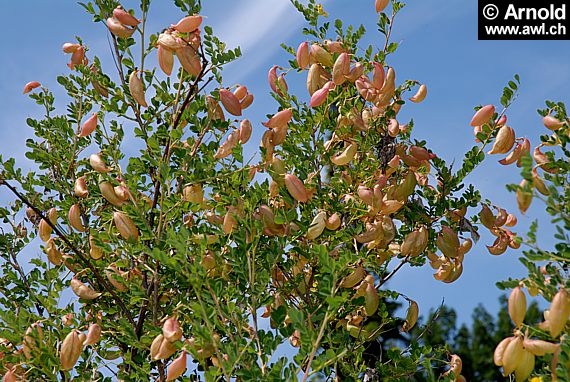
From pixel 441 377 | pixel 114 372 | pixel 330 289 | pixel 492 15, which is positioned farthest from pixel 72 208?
pixel 492 15

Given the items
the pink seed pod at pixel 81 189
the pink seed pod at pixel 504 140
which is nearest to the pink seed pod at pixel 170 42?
the pink seed pod at pixel 81 189

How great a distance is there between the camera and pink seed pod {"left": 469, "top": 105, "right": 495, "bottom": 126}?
8.76 ft

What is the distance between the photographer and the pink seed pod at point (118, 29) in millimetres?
2547

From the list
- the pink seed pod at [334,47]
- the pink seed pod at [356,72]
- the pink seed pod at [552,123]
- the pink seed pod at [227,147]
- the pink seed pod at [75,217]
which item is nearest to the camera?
the pink seed pod at [552,123]

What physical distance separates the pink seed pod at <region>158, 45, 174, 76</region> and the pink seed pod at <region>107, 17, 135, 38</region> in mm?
233

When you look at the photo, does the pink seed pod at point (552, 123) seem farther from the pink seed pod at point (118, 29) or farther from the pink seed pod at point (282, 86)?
the pink seed pod at point (118, 29)

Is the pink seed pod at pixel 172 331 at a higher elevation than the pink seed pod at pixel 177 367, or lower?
higher

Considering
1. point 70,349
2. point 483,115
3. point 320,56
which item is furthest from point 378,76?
point 70,349

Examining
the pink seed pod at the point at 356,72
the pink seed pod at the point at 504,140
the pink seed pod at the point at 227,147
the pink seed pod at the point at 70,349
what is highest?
the pink seed pod at the point at 356,72

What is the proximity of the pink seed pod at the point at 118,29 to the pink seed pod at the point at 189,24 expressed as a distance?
28cm

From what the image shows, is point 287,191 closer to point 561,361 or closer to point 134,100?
point 134,100

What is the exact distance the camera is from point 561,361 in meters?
1.60

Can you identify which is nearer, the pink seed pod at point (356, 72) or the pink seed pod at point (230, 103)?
the pink seed pod at point (230, 103)

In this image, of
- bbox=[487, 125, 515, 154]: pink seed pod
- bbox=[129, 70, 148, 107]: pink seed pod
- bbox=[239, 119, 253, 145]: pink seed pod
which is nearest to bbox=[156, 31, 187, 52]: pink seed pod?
bbox=[129, 70, 148, 107]: pink seed pod
